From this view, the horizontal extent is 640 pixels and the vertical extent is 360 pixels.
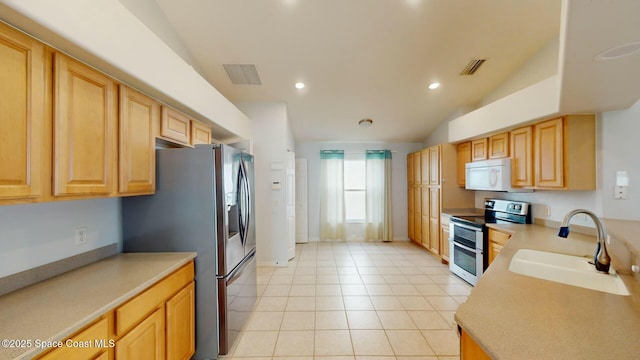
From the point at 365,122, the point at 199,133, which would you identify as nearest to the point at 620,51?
the point at 199,133

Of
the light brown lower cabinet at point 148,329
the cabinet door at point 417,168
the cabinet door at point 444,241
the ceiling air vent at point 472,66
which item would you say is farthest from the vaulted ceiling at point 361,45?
the light brown lower cabinet at point 148,329

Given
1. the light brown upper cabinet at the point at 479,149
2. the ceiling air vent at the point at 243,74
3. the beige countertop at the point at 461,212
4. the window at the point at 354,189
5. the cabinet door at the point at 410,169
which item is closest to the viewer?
the ceiling air vent at the point at 243,74

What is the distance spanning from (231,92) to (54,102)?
284 centimetres

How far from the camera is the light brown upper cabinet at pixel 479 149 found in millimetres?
3540

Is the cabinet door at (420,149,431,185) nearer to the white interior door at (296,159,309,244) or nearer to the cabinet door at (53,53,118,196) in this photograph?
the white interior door at (296,159,309,244)

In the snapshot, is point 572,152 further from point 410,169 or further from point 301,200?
point 301,200

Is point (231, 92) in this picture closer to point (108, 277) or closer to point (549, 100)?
point (108, 277)

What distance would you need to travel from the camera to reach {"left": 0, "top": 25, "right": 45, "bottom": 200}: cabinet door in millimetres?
982

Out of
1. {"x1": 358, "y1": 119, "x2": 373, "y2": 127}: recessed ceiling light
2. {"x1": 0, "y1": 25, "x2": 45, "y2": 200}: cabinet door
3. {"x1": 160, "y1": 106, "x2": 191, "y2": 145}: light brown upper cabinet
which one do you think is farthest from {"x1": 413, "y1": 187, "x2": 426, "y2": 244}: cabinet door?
{"x1": 0, "y1": 25, "x2": 45, "y2": 200}: cabinet door

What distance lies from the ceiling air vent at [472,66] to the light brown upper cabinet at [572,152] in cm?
110

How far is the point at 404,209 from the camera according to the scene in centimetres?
589

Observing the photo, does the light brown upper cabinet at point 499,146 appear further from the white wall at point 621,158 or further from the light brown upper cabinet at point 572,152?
the white wall at point 621,158

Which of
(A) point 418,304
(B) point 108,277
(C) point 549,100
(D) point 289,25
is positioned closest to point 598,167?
(C) point 549,100

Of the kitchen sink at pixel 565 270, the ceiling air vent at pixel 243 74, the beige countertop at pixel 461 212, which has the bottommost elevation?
the kitchen sink at pixel 565 270
